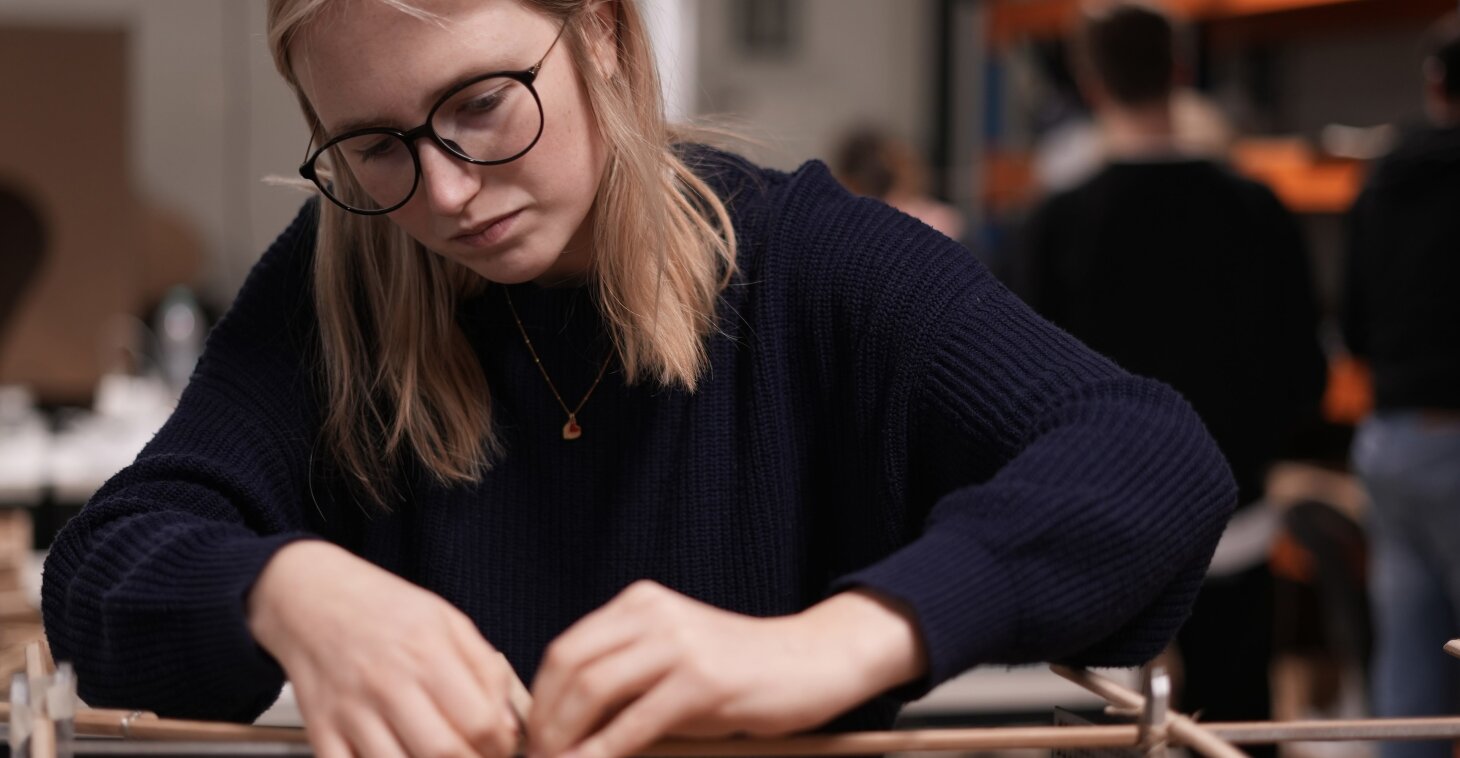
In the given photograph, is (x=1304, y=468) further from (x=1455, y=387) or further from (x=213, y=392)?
(x=213, y=392)

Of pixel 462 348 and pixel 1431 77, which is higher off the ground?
pixel 1431 77

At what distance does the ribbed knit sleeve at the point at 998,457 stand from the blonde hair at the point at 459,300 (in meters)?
0.07

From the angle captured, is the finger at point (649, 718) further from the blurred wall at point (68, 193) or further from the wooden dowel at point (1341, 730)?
the blurred wall at point (68, 193)

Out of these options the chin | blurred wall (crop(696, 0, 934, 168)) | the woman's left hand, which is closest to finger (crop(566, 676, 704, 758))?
the woman's left hand

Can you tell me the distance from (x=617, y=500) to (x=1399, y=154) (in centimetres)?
194

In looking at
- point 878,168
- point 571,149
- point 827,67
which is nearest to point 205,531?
point 571,149

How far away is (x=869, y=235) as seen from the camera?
95 cm

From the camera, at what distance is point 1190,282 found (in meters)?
2.32

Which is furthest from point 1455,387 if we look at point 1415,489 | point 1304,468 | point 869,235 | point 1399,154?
point 869,235

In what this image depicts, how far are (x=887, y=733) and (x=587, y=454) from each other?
0.39 metres

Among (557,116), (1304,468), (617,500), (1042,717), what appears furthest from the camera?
(1304,468)

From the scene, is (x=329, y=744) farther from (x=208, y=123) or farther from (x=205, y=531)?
(x=208, y=123)

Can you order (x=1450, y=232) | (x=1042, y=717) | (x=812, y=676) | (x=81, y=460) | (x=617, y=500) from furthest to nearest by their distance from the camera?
(x=81, y=460)
(x=1450, y=232)
(x=1042, y=717)
(x=617, y=500)
(x=812, y=676)

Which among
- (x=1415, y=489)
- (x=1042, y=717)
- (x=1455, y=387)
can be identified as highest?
(x=1455, y=387)
